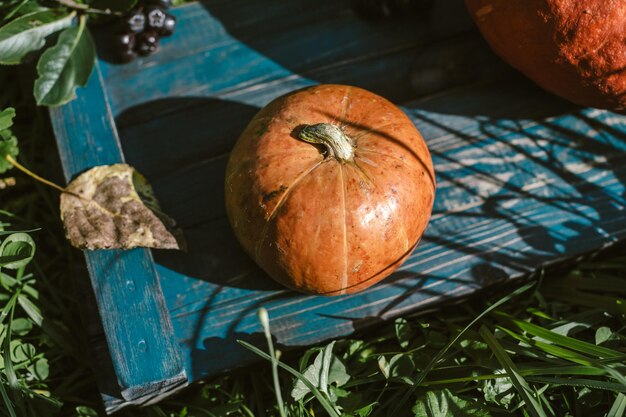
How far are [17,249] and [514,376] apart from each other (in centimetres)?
179

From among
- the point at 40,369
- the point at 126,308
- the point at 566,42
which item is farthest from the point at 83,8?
the point at 566,42

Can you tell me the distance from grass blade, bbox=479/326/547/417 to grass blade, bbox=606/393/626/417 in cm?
24

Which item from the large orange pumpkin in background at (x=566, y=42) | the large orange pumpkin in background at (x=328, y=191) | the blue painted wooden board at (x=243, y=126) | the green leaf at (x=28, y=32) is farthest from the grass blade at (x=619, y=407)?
the green leaf at (x=28, y=32)

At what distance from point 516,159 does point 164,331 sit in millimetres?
1492

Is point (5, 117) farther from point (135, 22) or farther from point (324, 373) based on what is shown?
point (324, 373)

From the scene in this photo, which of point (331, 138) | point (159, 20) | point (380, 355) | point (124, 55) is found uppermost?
point (159, 20)

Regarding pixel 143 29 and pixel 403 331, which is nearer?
pixel 403 331

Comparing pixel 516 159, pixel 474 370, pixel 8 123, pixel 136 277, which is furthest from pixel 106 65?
pixel 474 370

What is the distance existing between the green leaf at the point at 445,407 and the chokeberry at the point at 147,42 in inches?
66.3

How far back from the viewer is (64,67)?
2248mm

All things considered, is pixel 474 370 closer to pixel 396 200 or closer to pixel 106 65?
pixel 396 200

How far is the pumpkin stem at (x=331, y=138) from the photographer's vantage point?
5.98 feet

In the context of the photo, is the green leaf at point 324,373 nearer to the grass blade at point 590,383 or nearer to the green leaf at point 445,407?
the green leaf at point 445,407

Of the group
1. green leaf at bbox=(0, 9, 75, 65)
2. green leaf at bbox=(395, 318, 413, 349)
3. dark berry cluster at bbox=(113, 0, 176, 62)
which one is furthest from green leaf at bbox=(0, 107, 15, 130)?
green leaf at bbox=(395, 318, 413, 349)
